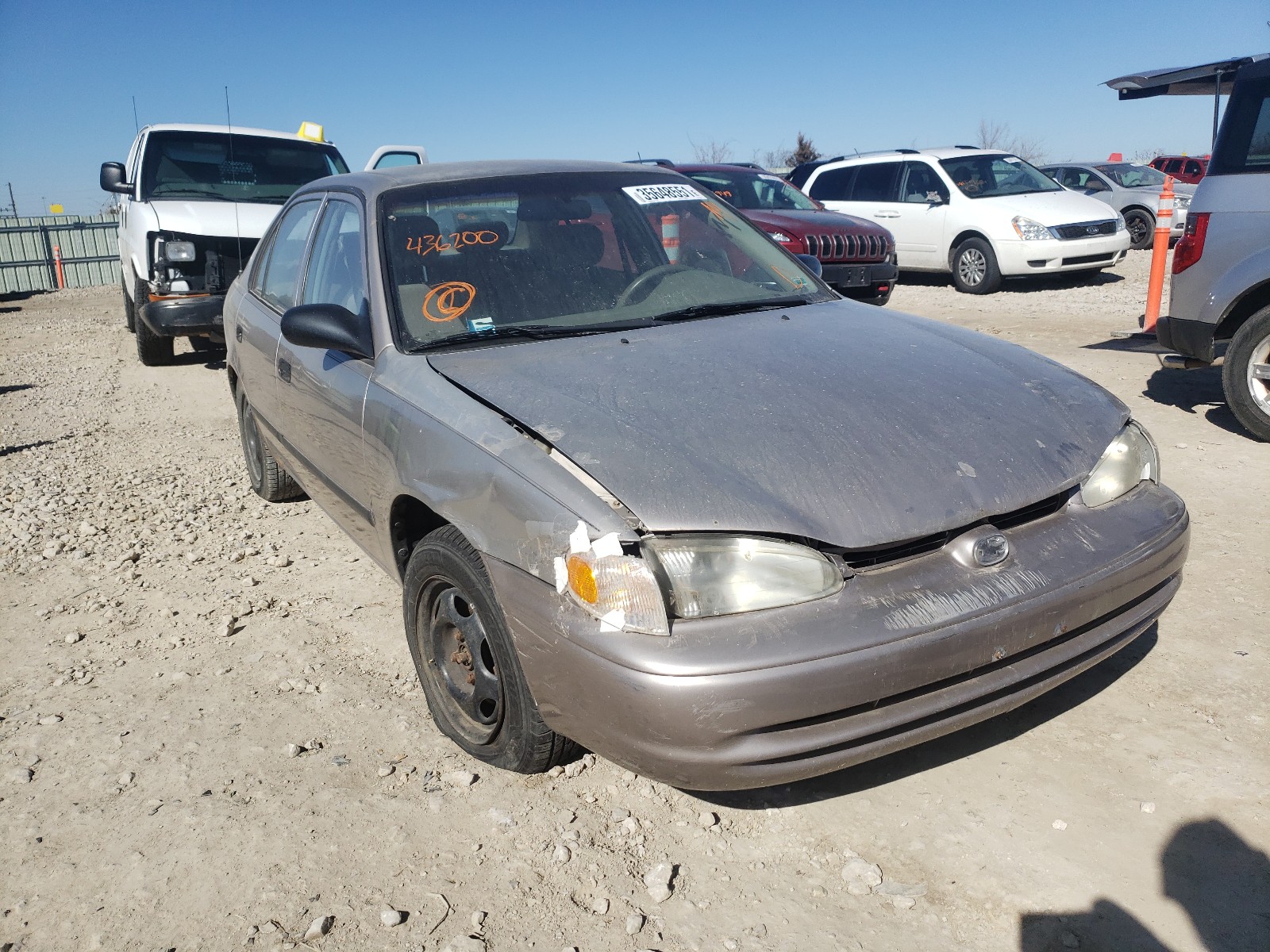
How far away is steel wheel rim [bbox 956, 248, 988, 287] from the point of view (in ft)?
40.5

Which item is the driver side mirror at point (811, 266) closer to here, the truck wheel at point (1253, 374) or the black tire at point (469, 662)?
the black tire at point (469, 662)

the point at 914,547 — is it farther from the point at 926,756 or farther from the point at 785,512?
the point at 926,756

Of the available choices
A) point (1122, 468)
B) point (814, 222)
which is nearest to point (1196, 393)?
point (1122, 468)

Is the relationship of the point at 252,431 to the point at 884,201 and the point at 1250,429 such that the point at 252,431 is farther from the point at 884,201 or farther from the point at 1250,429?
the point at 884,201

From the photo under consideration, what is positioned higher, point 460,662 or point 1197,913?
point 460,662

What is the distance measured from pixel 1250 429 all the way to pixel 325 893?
518 cm

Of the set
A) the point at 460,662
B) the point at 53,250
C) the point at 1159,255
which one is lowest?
the point at 460,662

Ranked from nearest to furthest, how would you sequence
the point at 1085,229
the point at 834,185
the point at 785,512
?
the point at 785,512 → the point at 1085,229 → the point at 834,185

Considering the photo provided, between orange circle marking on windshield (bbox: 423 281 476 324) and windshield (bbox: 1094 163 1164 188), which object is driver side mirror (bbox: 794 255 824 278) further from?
windshield (bbox: 1094 163 1164 188)

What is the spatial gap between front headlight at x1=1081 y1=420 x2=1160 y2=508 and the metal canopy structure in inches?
217

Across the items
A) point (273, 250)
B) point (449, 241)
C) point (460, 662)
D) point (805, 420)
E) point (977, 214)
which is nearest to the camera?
point (805, 420)

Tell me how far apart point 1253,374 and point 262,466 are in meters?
5.17

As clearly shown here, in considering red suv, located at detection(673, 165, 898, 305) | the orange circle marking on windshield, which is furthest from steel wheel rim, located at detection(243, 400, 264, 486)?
red suv, located at detection(673, 165, 898, 305)

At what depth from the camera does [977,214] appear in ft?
40.4
